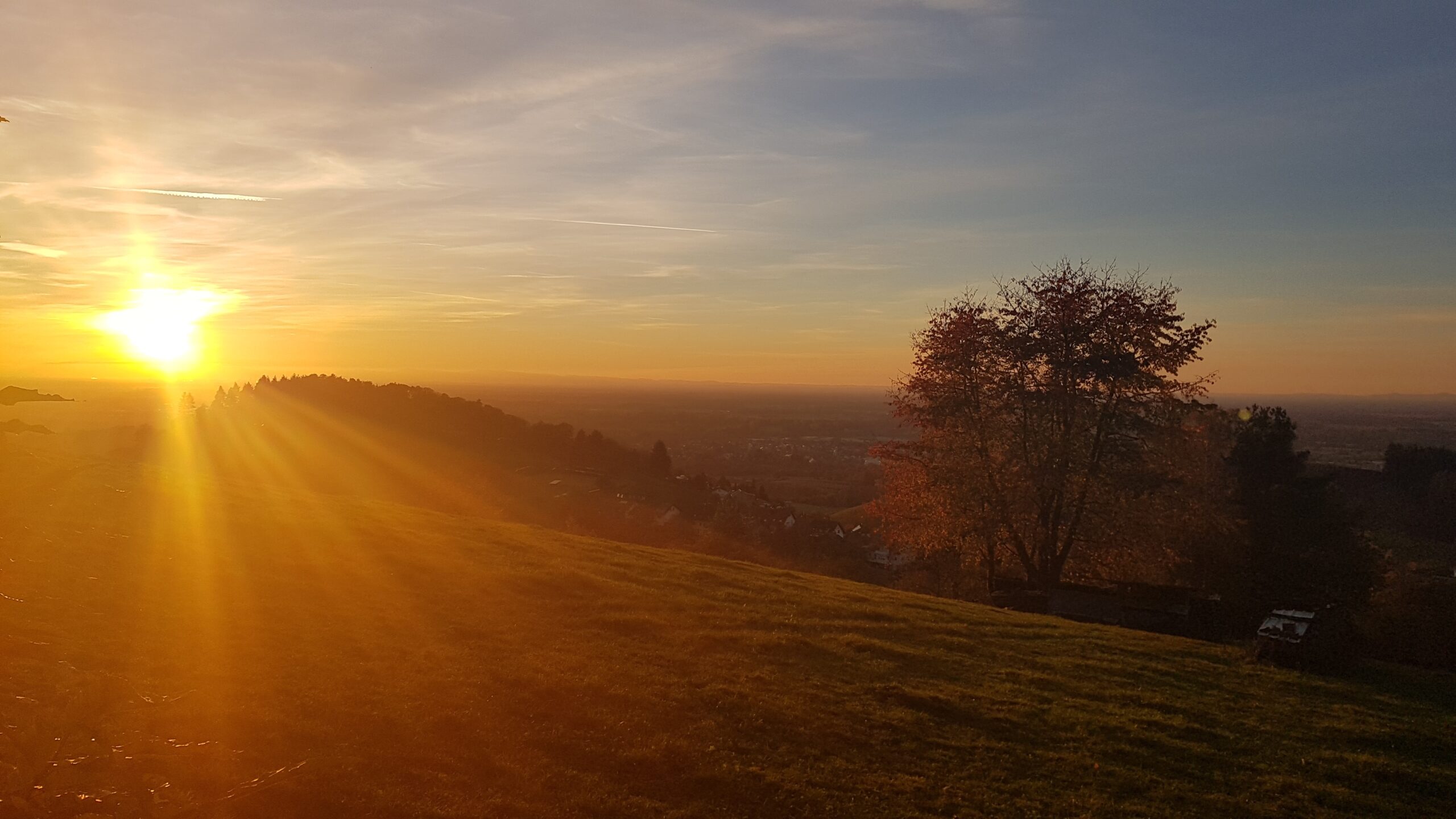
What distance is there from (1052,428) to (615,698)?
75.6 ft

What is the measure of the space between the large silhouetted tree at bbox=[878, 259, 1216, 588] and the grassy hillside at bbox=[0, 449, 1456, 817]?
954cm

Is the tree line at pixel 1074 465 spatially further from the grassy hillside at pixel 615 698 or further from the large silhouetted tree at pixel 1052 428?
the grassy hillside at pixel 615 698

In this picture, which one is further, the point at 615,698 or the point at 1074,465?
the point at 1074,465

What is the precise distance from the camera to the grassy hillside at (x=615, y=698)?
9.84 m

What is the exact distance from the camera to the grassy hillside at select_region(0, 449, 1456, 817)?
32.3ft

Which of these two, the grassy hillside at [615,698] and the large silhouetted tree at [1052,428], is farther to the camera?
the large silhouetted tree at [1052,428]

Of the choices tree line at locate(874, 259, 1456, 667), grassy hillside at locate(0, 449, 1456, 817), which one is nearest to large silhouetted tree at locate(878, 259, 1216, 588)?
tree line at locate(874, 259, 1456, 667)

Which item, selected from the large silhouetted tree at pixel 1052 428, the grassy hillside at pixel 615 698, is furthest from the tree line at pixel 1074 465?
the grassy hillside at pixel 615 698

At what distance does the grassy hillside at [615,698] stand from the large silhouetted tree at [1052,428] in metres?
9.54

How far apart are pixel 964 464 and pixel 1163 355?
8.04 metres

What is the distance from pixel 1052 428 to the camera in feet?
102

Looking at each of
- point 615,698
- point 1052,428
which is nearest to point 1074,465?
point 1052,428

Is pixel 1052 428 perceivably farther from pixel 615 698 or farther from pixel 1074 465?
pixel 615 698

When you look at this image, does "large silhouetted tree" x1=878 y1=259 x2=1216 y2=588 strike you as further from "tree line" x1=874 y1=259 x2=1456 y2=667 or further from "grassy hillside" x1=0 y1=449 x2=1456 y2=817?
"grassy hillside" x1=0 y1=449 x2=1456 y2=817
